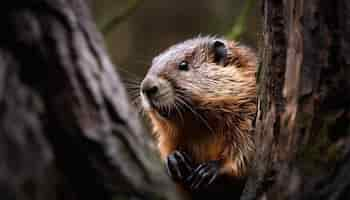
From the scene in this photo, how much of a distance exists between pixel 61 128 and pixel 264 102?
1.19m

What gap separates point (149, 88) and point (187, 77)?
0.41 meters

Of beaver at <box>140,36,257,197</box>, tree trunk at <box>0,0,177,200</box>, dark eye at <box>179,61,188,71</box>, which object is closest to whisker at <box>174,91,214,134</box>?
beaver at <box>140,36,257,197</box>

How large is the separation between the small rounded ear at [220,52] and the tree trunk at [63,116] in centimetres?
236

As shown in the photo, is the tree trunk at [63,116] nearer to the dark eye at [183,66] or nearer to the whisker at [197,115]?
the whisker at [197,115]

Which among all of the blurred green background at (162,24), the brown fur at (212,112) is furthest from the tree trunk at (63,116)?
the blurred green background at (162,24)

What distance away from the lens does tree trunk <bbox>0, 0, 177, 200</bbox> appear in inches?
72.4

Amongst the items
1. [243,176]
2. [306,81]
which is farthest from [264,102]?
[243,176]

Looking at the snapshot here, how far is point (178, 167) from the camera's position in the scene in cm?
361

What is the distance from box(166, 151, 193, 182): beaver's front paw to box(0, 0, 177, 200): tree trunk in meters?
1.55

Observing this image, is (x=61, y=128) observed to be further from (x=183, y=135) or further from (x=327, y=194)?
(x=183, y=135)

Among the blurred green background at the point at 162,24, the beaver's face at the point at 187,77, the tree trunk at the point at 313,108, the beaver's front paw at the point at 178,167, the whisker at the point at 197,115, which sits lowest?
the blurred green background at the point at 162,24

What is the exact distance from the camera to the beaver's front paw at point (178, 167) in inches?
141

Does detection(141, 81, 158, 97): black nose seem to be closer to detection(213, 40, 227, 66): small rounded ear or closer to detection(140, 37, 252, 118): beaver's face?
detection(140, 37, 252, 118): beaver's face

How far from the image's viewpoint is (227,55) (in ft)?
14.2
